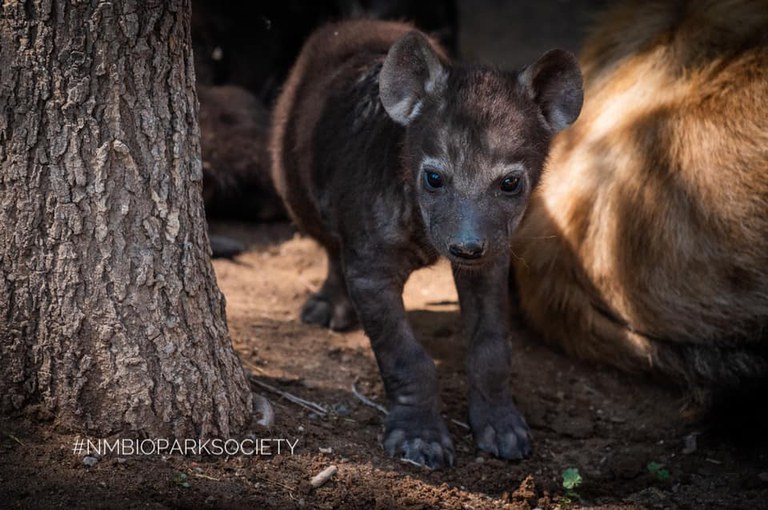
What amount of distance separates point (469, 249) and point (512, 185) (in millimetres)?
340

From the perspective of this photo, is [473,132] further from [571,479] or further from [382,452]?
[571,479]

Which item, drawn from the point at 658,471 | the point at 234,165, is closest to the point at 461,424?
the point at 658,471

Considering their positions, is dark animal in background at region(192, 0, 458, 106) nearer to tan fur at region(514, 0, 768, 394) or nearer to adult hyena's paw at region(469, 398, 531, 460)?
tan fur at region(514, 0, 768, 394)

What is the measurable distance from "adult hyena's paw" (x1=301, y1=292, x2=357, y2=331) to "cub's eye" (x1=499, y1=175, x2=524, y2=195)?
1.46m

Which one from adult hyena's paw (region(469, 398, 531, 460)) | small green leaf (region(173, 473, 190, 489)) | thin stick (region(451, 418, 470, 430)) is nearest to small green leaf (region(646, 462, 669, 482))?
adult hyena's paw (region(469, 398, 531, 460))

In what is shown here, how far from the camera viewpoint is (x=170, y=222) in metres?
3.05

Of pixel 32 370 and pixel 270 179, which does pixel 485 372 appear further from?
pixel 270 179

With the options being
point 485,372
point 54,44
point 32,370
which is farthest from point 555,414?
point 54,44

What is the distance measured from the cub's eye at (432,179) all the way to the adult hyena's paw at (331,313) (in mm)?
1383

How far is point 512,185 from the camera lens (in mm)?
3434

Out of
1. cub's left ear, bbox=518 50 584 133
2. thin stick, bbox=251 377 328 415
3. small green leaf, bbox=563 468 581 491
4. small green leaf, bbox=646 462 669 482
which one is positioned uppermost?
cub's left ear, bbox=518 50 584 133

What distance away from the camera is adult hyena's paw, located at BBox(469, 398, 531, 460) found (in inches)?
144

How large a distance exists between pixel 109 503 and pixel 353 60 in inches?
88.8

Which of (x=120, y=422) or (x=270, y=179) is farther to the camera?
(x=270, y=179)
